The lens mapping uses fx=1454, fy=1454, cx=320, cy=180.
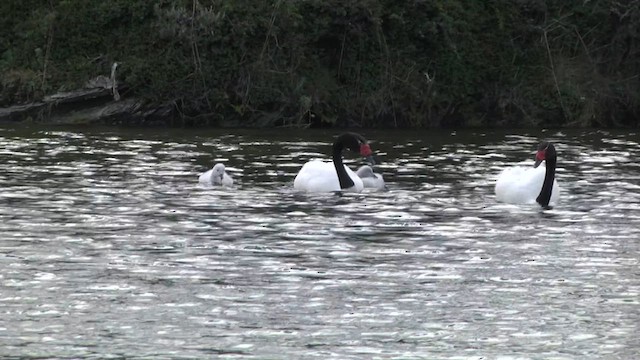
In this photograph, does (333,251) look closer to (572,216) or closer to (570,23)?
(572,216)

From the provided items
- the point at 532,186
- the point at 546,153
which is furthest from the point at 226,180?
the point at 546,153

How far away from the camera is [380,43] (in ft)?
118

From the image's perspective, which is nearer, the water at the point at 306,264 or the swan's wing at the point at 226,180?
the water at the point at 306,264

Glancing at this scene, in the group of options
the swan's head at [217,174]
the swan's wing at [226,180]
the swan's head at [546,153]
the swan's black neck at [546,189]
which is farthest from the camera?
the swan's wing at [226,180]

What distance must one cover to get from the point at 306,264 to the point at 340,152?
8.19m

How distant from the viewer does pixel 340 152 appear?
2252 centimetres

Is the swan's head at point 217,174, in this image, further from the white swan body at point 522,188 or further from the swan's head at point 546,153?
the swan's head at point 546,153

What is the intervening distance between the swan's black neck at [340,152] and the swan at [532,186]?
2.35 meters

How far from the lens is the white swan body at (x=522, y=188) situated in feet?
66.3

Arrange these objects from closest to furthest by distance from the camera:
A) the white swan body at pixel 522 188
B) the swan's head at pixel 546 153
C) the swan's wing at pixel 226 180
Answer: the white swan body at pixel 522 188
the swan's head at pixel 546 153
the swan's wing at pixel 226 180

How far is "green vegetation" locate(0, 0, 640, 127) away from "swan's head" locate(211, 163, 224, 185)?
12908mm

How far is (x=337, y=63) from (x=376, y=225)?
62.8 ft

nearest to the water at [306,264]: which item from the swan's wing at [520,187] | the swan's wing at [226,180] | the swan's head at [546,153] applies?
the swan's wing at [226,180]

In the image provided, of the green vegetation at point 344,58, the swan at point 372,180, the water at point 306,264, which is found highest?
the green vegetation at point 344,58
